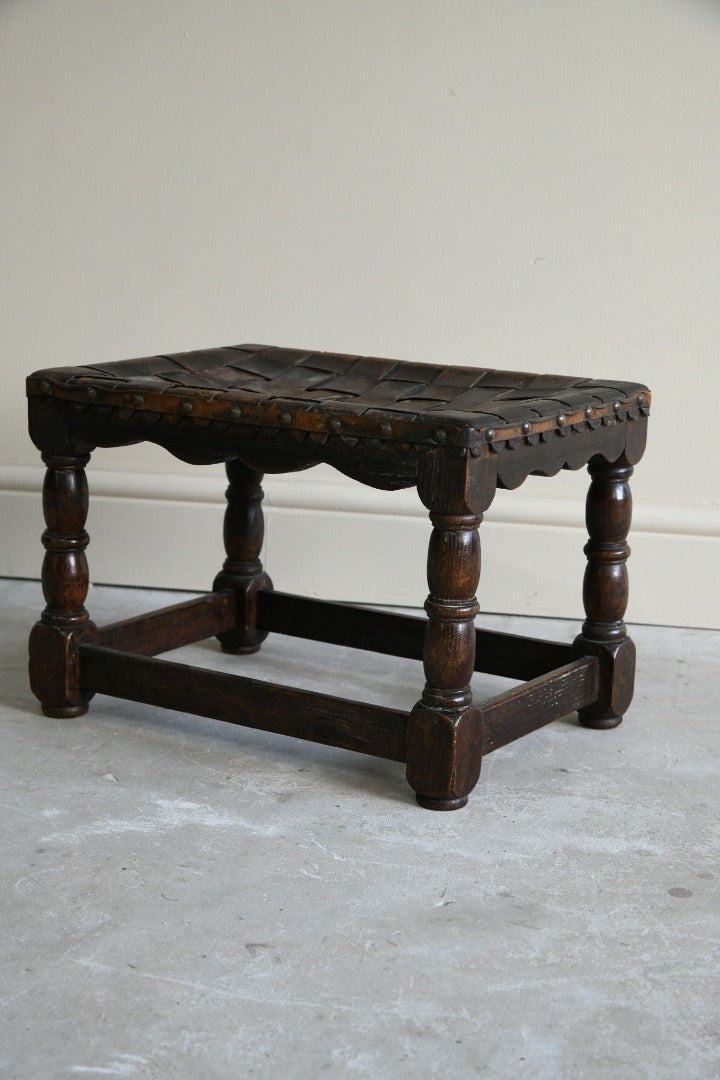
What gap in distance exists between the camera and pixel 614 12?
2.38 meters

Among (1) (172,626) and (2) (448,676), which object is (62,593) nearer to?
(1) (172,626)

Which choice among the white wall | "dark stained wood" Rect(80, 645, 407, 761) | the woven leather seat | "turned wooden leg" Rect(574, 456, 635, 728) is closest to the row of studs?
the woven leather seat

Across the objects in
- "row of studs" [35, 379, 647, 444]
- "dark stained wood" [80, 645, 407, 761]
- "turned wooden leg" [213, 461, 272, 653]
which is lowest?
"dark stained wood" [80, 645, 407, 761]

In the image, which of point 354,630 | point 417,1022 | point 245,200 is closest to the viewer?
point 417,1022

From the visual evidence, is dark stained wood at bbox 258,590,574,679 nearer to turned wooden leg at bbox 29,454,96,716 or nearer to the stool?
the stool

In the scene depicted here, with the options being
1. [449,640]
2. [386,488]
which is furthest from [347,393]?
[449,640]

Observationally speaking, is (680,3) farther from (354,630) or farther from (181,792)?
(181,792)

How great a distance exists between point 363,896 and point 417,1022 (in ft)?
0.80

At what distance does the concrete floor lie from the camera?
3.92 ft

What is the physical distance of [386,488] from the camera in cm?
167

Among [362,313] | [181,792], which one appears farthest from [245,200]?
[181,792]

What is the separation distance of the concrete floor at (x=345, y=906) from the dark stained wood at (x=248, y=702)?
0.18ft

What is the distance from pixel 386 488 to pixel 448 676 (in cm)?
23

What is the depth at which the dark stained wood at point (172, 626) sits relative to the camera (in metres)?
2.04
